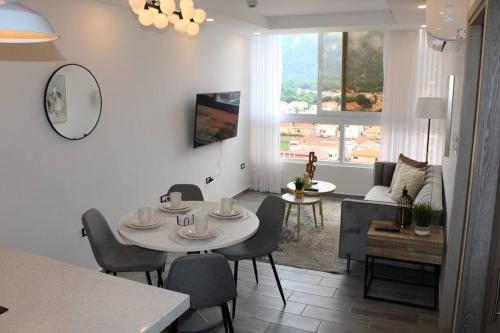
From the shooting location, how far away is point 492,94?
1946 millimetres

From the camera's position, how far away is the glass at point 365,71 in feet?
22.0

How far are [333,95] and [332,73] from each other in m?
0.35

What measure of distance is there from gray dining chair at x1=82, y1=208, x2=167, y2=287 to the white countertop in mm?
1195

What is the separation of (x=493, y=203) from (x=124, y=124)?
136 inches

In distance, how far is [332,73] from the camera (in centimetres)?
704

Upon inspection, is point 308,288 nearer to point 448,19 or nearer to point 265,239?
point 265,239

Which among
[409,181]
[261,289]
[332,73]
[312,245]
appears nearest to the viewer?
[261,289]

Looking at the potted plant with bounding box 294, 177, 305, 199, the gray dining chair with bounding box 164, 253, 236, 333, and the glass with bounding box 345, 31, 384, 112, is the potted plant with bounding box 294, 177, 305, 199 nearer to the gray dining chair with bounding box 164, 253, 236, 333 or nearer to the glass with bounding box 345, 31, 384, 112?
the glass with bounding box 345, 31, 384, 112

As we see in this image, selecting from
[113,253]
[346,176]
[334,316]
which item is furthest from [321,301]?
[346,176]

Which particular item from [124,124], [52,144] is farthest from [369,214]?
[52,144]

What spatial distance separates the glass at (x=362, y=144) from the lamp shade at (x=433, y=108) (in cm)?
124

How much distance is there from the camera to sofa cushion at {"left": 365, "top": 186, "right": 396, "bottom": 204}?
529 cm

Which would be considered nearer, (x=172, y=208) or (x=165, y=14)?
(x=165, y=14)

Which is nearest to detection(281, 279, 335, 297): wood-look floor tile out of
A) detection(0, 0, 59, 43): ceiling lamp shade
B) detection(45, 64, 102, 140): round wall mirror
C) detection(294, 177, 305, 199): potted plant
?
detection(294, 177, 305, 199): potted plant
